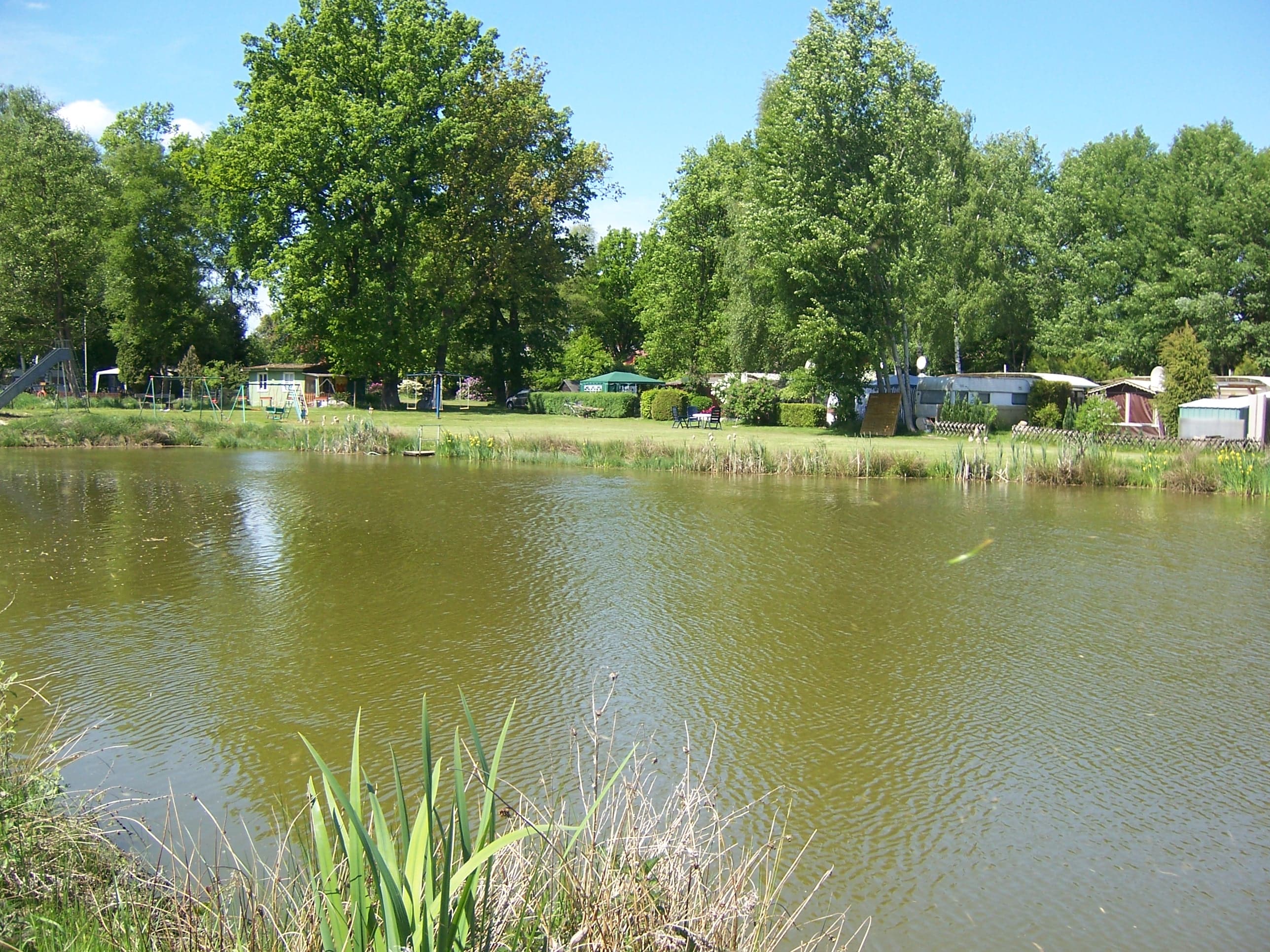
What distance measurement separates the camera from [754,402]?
133ft

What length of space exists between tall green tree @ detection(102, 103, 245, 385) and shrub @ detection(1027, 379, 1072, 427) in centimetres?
3840

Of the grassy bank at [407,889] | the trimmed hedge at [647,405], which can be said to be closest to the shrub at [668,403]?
the trimmed hedge at [647,405]

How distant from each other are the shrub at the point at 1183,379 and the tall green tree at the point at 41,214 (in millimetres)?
42371

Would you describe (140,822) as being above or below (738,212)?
below

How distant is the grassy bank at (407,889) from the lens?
3.22 meters

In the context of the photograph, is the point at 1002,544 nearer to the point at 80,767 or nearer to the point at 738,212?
the point at 80,767

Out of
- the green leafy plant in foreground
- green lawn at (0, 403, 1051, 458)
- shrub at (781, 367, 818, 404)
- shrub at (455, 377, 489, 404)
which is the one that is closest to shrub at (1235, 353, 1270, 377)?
green lawn at (0, 403, 1051, 458)

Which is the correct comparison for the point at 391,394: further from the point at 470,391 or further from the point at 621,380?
the point at 470,391

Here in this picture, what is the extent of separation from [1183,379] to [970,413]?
6882 mm

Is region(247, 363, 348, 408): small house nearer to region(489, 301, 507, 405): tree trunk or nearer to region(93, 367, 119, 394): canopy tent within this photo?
region(93, 367, 119, 394): canopy tent

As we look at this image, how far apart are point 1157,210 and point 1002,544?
34150mm

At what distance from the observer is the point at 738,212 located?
41.0 meters

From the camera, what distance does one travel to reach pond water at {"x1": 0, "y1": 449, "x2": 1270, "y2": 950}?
18.3ft

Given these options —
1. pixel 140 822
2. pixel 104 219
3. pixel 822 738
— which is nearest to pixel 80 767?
pixel 140 822
